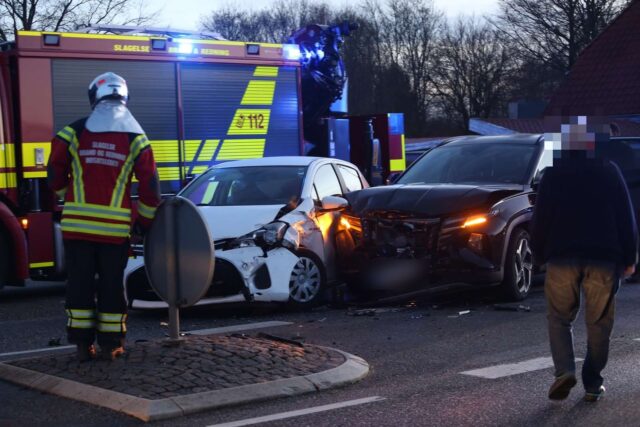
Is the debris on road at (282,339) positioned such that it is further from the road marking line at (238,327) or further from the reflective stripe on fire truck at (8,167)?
the reflective stripe on fire truck at (8,167)

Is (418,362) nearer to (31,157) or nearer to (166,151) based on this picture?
(31,157)

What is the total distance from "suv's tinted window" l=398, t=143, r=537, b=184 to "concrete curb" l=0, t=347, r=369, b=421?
4630 mm

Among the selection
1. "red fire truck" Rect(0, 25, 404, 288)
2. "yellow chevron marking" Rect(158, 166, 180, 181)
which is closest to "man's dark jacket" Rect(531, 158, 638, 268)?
"red fire truck" Rect(0, 25, 404, 288)

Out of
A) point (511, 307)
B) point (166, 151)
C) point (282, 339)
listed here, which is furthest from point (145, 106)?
point (282, 339)

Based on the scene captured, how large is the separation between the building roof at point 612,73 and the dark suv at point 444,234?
28509mm

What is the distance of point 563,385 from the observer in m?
6.09

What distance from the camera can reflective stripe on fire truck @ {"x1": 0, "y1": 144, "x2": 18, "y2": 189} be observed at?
40.1 feet

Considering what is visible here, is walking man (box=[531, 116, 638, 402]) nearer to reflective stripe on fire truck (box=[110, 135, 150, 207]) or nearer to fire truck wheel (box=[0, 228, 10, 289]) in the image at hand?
reflective stripe on fire truck (box=[110, 135, 150, 207])

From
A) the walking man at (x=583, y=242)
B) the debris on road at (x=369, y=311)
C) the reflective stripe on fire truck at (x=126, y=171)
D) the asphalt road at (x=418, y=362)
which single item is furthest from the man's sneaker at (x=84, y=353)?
Answer: the debris on road at (x=369, y=311)

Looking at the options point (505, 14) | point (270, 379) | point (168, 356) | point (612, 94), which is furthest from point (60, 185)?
point (505, 14)

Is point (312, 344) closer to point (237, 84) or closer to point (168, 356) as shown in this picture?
point (168, 356)

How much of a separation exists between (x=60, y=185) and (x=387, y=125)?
41.1 feet

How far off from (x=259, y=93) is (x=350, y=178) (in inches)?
136

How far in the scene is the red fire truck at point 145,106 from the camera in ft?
40.6
